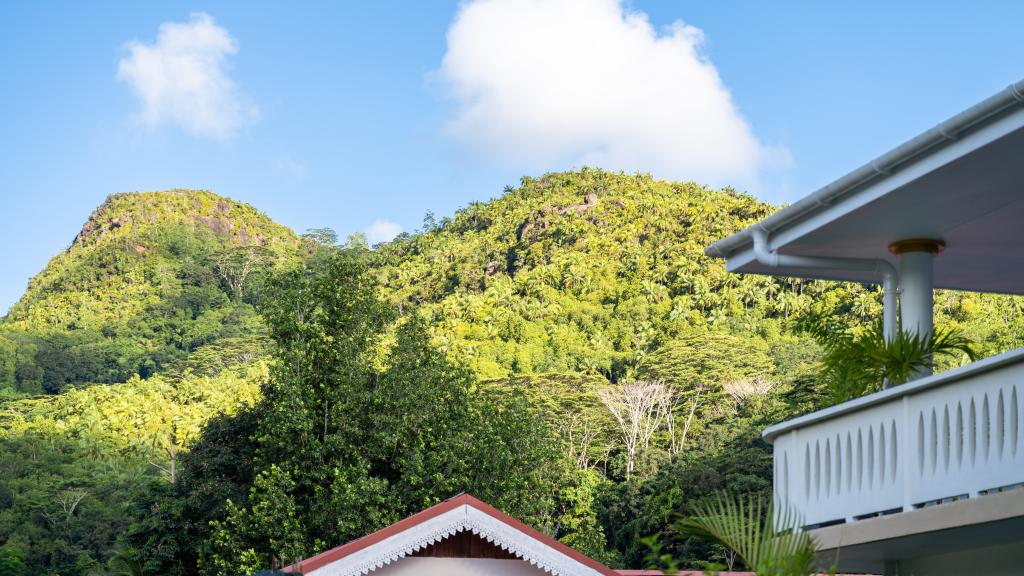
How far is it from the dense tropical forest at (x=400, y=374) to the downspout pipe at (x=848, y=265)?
50 centimetres

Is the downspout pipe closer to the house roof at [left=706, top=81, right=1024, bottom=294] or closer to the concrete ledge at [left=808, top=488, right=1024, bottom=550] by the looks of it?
the house roof at [left=706, top=81, right=1024, bottom=294]

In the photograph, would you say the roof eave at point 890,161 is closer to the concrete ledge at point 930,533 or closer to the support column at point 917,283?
the support column at point 917,283

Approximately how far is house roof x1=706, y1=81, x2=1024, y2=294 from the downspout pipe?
0.06 meters

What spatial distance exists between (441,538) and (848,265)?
4517 millimetres

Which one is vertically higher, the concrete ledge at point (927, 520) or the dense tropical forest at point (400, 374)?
the dense tropical forest at point (400, 374)

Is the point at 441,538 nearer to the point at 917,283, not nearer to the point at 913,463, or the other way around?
the point at 917,283

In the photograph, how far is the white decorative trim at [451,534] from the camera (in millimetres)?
10430

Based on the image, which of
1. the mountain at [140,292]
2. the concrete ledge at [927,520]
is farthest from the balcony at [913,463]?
the mountain at [140,292]

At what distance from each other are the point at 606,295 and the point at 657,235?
1466cm

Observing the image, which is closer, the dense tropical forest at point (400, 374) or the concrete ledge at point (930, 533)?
the concrete ledge at point (930, 533)

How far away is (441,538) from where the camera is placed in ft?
35.7

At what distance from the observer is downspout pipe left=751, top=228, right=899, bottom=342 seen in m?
8.30

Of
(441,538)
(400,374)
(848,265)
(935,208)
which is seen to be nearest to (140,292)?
(400,374)

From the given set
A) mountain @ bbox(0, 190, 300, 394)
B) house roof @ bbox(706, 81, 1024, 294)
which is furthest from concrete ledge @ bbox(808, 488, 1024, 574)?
mountain @ bbox(0, 190, 300, 394)
